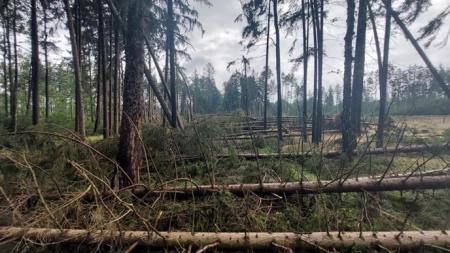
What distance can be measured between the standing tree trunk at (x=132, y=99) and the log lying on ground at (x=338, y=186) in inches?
26.6

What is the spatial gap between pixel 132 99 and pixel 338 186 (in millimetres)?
4003

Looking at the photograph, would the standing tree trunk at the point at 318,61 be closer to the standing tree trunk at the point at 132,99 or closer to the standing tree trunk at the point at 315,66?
the standing tree trunk at the point at 315,66

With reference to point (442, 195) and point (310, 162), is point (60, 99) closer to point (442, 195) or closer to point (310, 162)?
point (310, 162)

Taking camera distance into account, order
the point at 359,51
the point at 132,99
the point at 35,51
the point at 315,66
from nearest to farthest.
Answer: the point at 132,99, the point at 359,51, the point at 35,51, the point at 315,66

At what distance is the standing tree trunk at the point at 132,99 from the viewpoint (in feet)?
15.6

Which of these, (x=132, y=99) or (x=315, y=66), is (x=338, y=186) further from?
(x=315, y=66)

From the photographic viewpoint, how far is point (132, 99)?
4902mm

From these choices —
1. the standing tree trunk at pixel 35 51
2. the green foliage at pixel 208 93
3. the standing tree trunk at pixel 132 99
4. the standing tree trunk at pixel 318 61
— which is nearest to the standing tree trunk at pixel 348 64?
the standing tree trunk at pixel 318 61

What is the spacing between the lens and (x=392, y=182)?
3.93 metres

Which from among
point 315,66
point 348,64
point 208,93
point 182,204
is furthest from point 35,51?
point 208,93

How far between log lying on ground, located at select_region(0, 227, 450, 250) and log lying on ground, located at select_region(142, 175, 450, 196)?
2.44ft

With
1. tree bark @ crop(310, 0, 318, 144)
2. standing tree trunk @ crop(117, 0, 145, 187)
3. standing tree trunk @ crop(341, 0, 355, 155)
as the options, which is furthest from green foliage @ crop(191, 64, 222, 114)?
standing tree trunk @ crop(117, 0, 145, 187)

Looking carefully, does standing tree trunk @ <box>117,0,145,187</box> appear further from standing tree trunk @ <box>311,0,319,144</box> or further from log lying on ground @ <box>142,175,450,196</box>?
standing tree trunk @ <box>311,0,319,144</box>

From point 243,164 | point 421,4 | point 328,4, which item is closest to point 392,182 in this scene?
point 243,164
